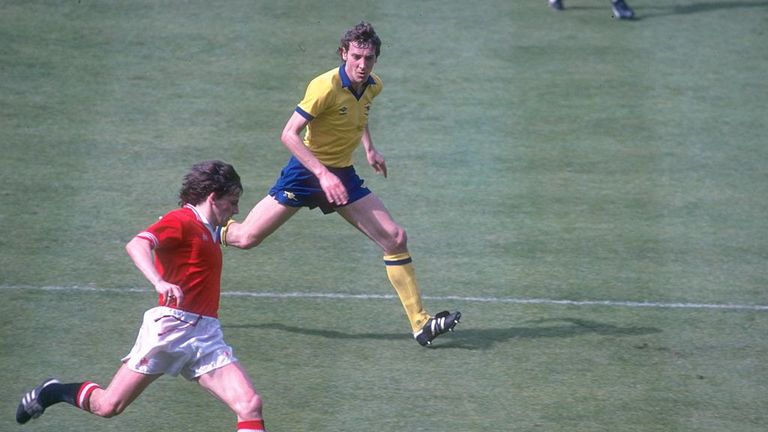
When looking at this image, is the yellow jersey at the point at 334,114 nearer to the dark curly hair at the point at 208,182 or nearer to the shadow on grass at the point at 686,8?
the dark curly hair at the point at 208,182

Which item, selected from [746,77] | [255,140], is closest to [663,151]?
[746,77]

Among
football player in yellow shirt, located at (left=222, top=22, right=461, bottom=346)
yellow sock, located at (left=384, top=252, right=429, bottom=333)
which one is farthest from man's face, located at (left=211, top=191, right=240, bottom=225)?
yellow sock, located at (left=384, top=252, right=429, bottom=333)

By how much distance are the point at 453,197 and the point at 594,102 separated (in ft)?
9.25

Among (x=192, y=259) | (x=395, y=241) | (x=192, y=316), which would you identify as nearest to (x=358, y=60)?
(x=395, y=241)

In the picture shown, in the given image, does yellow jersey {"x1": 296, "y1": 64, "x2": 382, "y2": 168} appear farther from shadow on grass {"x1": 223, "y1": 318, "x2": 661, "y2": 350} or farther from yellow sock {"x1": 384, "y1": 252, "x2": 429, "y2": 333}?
shadow on grass {"x1": 223, "y1": 318, "x2": 661, "y2": 350}

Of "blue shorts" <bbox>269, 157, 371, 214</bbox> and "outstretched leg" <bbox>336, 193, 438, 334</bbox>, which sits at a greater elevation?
"blue shorts" <bbox>269, 157, 371, 214</bbox>

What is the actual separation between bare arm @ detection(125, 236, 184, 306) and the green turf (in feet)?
5.28

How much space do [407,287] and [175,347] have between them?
258cm

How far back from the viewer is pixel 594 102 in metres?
13.4

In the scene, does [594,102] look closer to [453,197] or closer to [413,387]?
[453,197]

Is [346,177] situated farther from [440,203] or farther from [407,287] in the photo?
[440,203]

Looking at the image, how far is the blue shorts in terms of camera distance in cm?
853

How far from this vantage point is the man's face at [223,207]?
6.45 m

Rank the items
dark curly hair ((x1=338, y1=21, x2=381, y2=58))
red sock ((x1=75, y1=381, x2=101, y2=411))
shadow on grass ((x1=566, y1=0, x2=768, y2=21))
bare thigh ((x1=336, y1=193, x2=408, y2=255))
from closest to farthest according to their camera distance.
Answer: red sock ((x1=75, y1=381, x2=101, y2=411)), dark curly hair ((x1=338, y1=21, x2=381, y2=58)), bare thigh ((x1=336, y1=193, x2=408, y2=255)), shadow on grass ((x1=566, y1=0, x2=768, y2=21))
